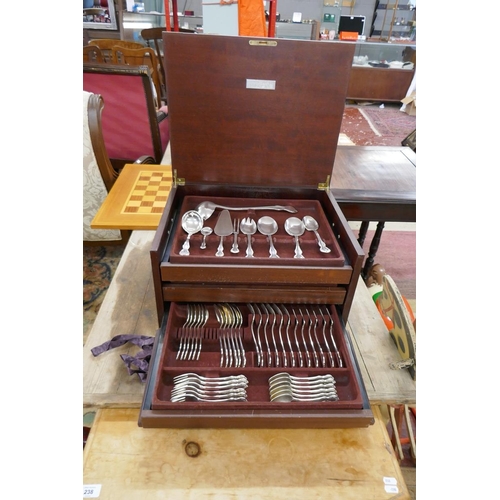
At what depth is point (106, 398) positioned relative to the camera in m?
0.72

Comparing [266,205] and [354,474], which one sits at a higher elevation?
[266,205]

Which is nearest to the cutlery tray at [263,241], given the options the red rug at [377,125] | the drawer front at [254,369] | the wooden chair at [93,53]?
the drawer front at [254,369]

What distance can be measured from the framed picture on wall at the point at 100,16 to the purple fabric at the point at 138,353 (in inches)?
214

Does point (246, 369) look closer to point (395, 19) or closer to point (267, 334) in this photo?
point (267, 334)

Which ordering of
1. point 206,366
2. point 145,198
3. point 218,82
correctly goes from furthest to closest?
point 145,198 < point 218,82 < point 206,366

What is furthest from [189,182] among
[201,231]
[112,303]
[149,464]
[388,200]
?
[388,200]

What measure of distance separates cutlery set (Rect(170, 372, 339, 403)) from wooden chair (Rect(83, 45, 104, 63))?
8.25ft

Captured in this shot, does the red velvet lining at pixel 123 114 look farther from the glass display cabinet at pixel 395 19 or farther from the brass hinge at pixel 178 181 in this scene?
the glass display cabinet at pixel 395 19

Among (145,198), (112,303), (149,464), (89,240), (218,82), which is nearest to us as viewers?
(149,464)

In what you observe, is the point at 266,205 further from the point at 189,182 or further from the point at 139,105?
the point at 139,105

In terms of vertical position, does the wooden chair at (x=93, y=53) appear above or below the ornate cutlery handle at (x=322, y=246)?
above

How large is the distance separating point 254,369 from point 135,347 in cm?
31

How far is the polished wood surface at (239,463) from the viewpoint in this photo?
0.59 meters

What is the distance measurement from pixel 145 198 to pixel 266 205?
1.80ft
